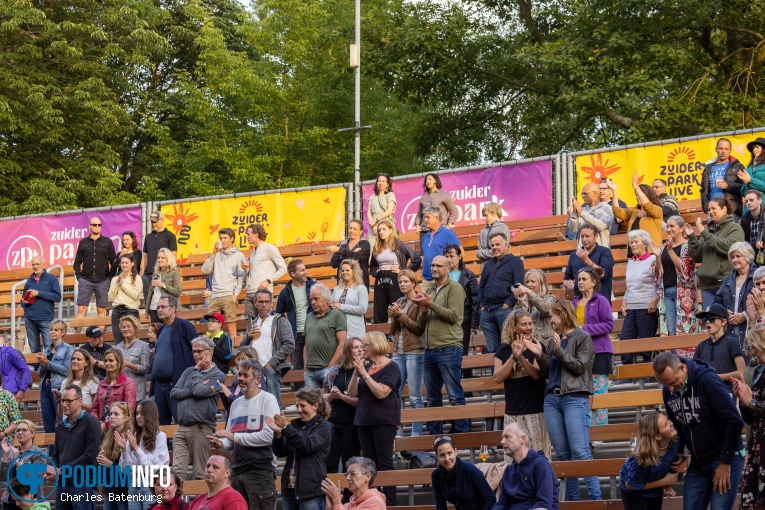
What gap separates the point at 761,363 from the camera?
7.86 meters

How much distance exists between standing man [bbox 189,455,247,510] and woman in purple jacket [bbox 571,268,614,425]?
3.05 m

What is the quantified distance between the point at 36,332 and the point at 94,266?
1261 mm

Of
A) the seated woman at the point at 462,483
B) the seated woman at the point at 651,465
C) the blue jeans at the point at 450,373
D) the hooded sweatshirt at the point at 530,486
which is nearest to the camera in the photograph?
the seated woman at the point at 651,465

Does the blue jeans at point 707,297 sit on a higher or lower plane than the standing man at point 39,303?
lower

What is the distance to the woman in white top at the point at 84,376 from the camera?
38.5 ft

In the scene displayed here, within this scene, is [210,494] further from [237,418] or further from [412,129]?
[412,129]

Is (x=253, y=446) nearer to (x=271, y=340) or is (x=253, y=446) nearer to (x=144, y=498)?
(x=144, y=498)

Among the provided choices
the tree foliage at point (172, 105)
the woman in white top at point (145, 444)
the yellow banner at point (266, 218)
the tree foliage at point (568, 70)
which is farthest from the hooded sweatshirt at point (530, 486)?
the tree foliage at point (172, 105)

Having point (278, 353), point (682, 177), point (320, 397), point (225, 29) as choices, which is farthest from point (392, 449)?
point (225, 29)

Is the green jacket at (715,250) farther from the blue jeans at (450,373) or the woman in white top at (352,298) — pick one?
the woman in white top at (352,298)

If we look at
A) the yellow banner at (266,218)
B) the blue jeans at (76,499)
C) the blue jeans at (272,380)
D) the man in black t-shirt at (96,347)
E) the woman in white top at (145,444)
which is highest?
the yellow banner at (266,218)

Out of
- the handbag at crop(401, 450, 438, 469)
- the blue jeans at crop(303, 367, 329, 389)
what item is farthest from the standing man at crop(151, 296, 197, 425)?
the handbag at crop(401, 450, 438, 469)

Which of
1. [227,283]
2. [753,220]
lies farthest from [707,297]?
[227,283]

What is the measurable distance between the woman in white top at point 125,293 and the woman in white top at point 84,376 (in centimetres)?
278
